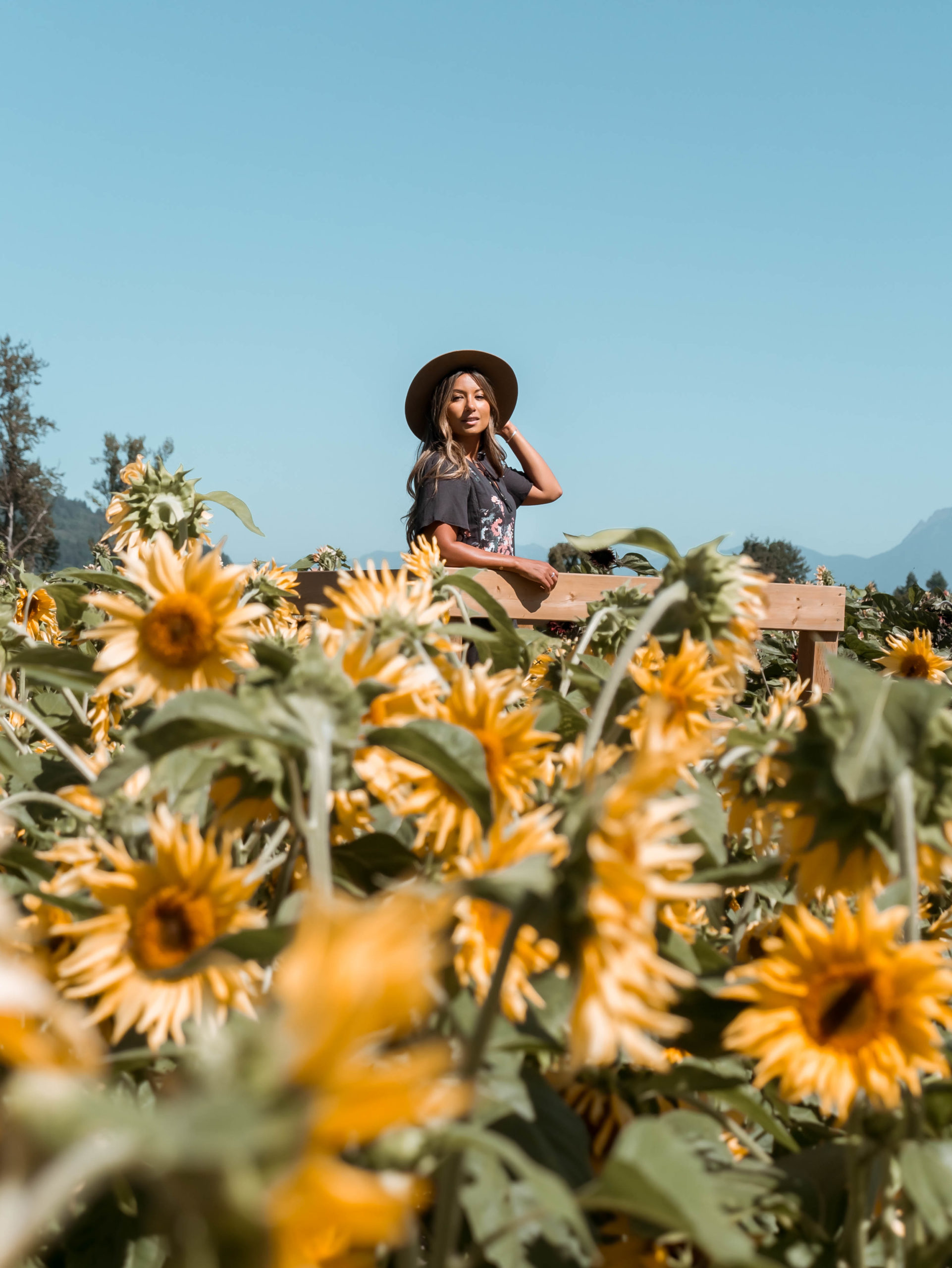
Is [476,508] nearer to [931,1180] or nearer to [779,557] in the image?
[931,1180]

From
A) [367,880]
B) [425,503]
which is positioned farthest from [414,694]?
[425,503]

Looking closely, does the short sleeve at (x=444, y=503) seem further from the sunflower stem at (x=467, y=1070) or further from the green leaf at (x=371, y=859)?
the sunflower stem at (x=467, y=1070)

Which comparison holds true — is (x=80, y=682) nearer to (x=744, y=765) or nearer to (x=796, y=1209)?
(x=744, y=765)

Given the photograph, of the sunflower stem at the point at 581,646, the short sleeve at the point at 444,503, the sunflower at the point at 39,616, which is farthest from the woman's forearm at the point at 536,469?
the sunflower stem at the point at 581,646

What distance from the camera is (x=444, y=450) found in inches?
161

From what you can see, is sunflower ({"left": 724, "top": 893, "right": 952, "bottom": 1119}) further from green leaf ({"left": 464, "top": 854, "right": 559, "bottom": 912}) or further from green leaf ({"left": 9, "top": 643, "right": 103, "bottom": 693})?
green leaf ({"left": 9, "top": 643, "right": 103, "bottom": 693})

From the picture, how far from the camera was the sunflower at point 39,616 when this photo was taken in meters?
1.88

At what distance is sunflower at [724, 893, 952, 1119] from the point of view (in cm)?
59

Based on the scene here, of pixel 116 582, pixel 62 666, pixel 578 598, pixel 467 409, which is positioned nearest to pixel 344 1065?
pixel 62 666

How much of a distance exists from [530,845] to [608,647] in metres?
0.83

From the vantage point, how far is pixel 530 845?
0.59 m

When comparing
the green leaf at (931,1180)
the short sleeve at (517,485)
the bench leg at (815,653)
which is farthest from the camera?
the short sleeve at (517,485)

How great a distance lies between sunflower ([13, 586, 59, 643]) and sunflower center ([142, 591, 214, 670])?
0.88 meters

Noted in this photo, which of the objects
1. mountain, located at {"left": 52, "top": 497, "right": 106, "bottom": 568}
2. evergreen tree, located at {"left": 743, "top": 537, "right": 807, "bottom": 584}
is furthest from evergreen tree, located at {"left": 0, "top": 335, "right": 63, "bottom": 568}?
mountain, located at {"left": 52, "top": 497, "right": 106, "bottom": 568}
